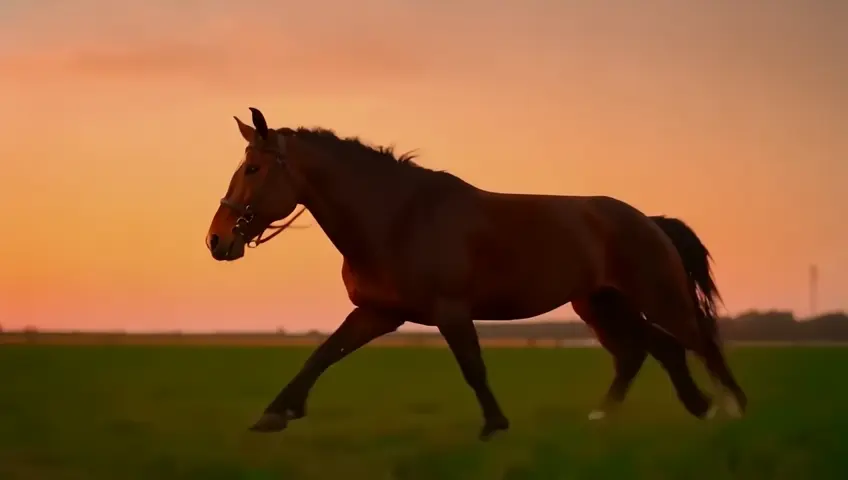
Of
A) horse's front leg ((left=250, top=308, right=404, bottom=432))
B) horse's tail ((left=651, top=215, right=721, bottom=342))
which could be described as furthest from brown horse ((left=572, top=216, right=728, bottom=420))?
horse's front leg ((left=250, top=308, right=404, bottom=432))

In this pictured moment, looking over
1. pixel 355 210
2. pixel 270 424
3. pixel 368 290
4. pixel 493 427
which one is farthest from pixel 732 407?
pixel 270 424

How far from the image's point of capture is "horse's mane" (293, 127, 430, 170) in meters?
6.30

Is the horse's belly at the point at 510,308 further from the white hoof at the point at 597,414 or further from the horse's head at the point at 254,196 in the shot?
the horse's head at the point at 254,196

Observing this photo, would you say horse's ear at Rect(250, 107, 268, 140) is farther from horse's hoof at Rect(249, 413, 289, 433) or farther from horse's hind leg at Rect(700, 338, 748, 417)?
horse's hind leg at Rect(700, 338, 748, 417)

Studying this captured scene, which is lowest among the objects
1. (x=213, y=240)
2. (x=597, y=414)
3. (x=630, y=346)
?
(x=597, y=414)

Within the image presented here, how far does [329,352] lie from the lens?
6.20 meters

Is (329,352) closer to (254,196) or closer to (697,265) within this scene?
(254,196)

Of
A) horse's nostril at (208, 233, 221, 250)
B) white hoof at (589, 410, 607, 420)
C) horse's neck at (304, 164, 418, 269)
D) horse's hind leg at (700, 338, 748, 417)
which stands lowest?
Result: white hoof at (589, 410, 607, 420)

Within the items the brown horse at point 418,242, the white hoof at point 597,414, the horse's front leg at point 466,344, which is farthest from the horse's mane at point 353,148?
the white hoof at point 597,414

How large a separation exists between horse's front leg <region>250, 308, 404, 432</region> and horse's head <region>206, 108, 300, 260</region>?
82 cm

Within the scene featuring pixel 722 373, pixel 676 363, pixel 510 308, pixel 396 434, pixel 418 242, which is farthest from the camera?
pixel 676 363

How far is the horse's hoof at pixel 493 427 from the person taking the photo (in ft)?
19.1

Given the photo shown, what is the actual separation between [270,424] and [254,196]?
1.42 meters

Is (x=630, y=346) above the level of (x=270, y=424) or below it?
above
